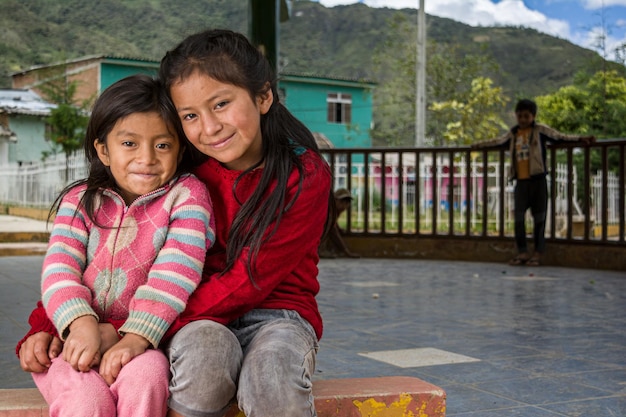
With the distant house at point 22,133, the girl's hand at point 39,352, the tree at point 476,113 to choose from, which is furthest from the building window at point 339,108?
the girl's hand at point 39,352

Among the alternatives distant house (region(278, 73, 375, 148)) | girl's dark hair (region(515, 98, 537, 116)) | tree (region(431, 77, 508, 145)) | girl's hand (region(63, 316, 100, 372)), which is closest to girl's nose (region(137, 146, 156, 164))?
girl's hand (region(63, 316, 100, 372))

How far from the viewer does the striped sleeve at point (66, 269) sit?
5.64 feet

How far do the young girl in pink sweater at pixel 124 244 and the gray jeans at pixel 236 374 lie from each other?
0.06 metres

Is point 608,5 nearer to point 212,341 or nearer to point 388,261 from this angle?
point 388,261

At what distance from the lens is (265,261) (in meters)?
1.80

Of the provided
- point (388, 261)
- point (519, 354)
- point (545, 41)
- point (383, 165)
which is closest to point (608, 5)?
point (383, 165)

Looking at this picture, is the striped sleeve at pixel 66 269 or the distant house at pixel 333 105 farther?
the distant house at pixel 333 105

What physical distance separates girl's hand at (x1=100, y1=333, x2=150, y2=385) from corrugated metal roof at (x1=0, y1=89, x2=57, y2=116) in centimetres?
2357

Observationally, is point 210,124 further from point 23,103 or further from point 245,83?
point 23,103

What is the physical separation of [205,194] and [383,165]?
7.17 m

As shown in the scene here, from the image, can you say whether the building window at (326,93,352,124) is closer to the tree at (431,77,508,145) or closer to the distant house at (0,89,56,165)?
the distant house at (0,89,56,165)

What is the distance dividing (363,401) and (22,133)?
86.5 feet

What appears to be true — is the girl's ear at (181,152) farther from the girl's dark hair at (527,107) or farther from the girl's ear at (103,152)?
the girl's dark hair at (527,107)

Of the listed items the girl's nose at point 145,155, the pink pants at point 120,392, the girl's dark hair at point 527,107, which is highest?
the girl's dark hair at point 527,107
